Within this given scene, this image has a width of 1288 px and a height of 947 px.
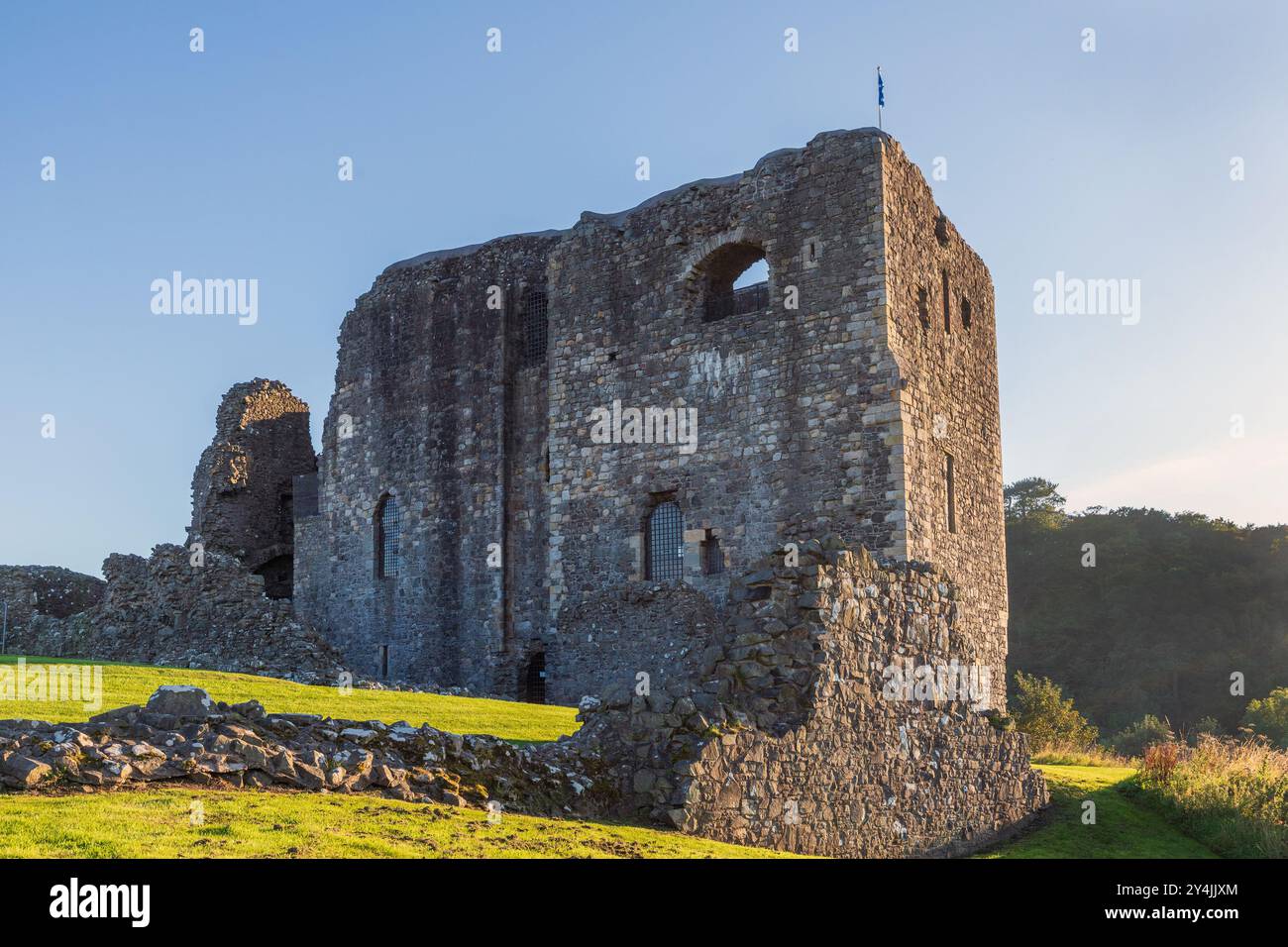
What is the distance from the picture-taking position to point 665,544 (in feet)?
73.8

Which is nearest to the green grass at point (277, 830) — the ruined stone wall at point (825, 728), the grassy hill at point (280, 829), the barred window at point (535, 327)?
the grassy hill at point (280, 829)

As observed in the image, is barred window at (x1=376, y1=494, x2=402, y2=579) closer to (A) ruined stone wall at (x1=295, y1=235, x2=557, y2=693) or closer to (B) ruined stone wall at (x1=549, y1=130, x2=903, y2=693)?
(A) ruined stone wall at (x1=295, y1=235, x2=557, y2=693)

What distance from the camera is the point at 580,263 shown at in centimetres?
2448

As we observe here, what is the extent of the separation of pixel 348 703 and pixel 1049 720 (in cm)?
1949

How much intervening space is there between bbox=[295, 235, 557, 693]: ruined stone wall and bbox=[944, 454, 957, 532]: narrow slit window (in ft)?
27.8

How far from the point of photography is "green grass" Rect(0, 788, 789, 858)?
21.3 ft

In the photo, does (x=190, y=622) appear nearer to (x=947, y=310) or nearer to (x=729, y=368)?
(x=729, y=368)

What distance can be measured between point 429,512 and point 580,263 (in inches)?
276

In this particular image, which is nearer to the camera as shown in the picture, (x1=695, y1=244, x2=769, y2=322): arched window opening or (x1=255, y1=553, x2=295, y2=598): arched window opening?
(x1=695, y1=244, x2=769, y2=322): arched window opening

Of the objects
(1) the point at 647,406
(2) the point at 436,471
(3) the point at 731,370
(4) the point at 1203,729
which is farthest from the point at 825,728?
(4) the point at 1203,729

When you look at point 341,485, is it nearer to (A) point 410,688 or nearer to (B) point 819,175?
(A) point 410,688

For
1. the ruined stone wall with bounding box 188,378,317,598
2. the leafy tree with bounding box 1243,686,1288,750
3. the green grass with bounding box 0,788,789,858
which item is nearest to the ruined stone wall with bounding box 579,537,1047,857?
the green grass with bounding box 0,788,789,858

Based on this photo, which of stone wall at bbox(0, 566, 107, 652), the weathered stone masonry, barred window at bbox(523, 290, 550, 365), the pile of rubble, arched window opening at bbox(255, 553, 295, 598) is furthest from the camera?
arched window opening at bbox(255, 553, 295, 598)
